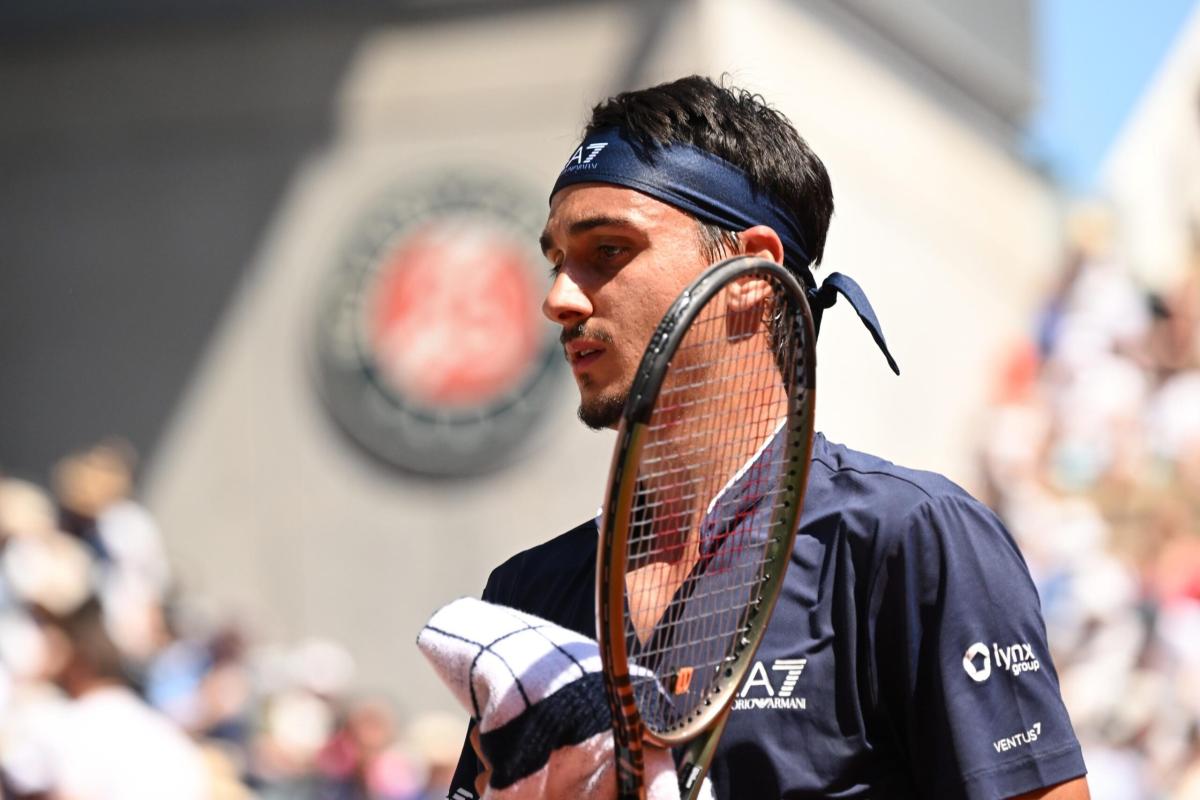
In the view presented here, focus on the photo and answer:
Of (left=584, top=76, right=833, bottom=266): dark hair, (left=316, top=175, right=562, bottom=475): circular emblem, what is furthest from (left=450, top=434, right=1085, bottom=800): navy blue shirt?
(left=316, top=175, right=562, bottom=475): circular emblem

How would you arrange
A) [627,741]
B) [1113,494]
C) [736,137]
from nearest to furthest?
[627,741] < [736,137] < [1113,494]

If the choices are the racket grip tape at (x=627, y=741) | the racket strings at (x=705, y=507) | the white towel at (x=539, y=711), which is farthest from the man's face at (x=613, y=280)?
the racket grip tape at (x=627, y=741)

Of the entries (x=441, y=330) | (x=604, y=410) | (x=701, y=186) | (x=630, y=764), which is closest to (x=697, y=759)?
(x=630, y=764)

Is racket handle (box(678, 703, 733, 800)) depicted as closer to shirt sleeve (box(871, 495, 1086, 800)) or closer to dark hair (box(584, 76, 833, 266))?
shirt sleeve (box(871, 495, 1086, 800))

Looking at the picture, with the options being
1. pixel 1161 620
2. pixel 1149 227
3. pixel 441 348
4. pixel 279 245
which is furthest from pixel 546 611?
pixel 1149 227

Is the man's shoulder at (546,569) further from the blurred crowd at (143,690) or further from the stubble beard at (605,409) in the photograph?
the blurred crowd at (143,690)

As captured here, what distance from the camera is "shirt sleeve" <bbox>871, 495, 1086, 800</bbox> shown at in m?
1.92

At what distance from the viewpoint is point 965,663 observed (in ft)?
6.35

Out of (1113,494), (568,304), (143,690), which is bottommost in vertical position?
(568,304)

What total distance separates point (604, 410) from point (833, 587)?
36 centimetres

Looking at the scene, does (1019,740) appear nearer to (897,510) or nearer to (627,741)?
(897,510)

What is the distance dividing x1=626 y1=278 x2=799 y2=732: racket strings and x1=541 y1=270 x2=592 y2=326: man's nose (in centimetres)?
17

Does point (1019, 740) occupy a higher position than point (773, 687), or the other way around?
point (773, 687)

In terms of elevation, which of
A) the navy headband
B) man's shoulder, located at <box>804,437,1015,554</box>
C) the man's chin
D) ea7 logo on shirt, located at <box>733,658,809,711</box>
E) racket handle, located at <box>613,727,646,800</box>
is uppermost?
the navy headband
